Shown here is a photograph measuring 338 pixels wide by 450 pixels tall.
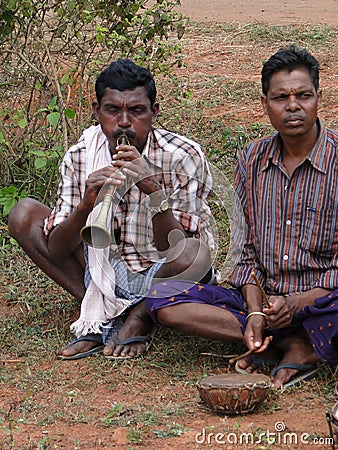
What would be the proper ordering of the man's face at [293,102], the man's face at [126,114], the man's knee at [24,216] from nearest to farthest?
the man's face at [293,102]
the man's face at [126,114]
the man's knee at [24,216]

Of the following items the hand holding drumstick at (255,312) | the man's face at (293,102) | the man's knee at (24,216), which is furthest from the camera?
the man's knee at (24,216)

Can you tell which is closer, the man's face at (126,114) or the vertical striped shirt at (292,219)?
the vertical striped shirt at (292,219)

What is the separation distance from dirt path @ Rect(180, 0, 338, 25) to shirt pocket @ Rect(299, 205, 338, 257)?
5.92 meters

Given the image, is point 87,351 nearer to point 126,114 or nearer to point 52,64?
point 126,114

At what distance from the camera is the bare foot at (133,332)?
399cm

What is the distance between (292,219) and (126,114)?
87 cm

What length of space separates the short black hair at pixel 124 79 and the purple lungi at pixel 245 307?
0.86 m

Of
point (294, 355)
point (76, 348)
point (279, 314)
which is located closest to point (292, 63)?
point (279, 314)

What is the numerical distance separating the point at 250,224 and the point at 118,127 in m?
0.72

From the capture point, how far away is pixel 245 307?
12.7 feet

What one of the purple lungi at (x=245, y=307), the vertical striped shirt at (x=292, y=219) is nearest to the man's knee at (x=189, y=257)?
the purple lungi at (x=245, y=307)

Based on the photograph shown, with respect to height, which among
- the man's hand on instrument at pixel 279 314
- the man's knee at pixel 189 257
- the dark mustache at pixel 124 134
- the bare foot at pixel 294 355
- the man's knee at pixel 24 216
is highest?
the dark mustache at pixel 124 134

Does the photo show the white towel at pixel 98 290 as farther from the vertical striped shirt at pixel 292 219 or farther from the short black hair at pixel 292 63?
the short black hair at pixel 292 63

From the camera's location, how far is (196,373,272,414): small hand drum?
10.7ft
